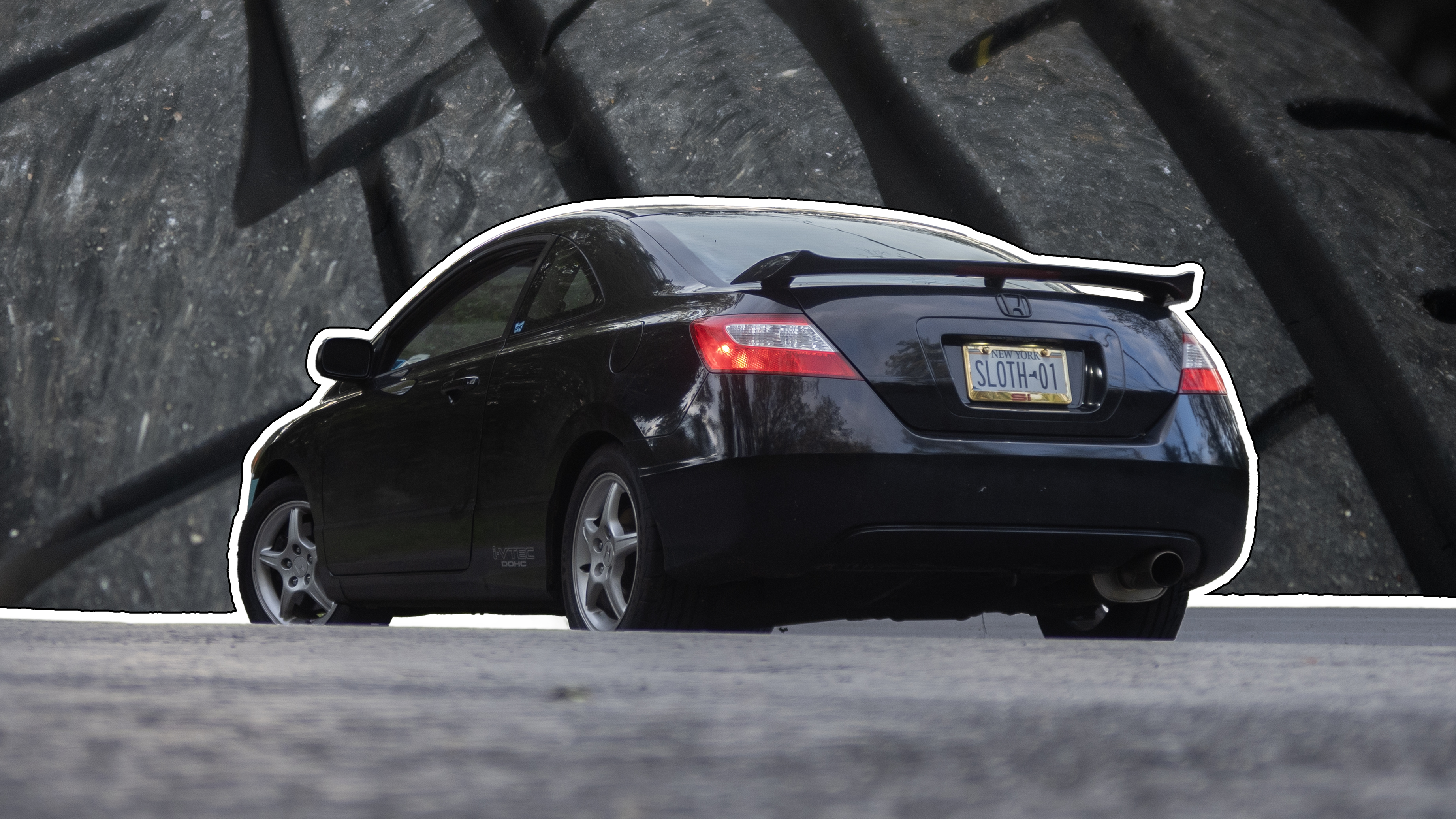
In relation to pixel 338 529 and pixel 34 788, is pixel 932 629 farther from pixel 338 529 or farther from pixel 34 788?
pixel 34 788

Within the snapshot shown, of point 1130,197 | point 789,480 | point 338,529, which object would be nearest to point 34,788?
point 789,480

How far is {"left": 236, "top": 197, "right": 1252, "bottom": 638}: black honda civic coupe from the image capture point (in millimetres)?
3479

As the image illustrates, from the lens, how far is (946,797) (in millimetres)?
1375

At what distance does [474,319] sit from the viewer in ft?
15.7

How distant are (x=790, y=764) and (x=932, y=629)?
395cm

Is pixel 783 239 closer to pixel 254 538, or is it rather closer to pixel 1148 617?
pixel 1148 617

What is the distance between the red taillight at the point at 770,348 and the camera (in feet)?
11.4

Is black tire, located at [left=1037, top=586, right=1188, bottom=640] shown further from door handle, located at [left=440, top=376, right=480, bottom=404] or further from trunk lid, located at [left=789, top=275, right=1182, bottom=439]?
door handle, located at [left=440, top=376, right=480, bottom=404]

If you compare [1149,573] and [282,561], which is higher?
[1149,573]

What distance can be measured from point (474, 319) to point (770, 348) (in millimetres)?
1563

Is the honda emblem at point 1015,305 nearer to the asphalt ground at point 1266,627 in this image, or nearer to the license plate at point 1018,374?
the license plate at point 1018,374

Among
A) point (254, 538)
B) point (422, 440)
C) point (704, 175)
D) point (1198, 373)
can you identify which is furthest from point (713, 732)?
point (704, 175)

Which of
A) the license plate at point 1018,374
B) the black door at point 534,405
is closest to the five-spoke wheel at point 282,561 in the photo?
the black door at point 534,405

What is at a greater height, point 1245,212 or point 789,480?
point 789,480
